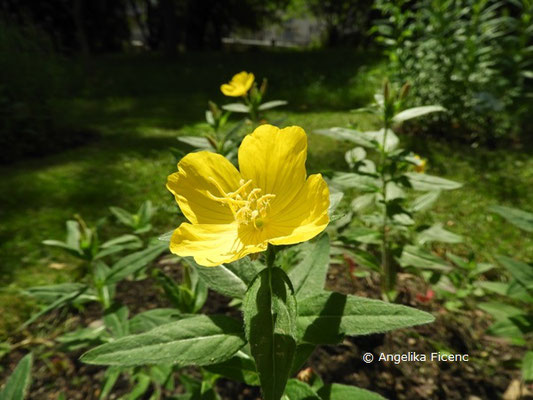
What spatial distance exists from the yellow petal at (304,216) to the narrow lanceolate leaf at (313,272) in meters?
0.23

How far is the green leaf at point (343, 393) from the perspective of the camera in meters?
1.04

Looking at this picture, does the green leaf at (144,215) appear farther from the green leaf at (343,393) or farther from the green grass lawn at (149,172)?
the green leaf at (343,393)

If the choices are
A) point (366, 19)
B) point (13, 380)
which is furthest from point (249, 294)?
point (366, 19)

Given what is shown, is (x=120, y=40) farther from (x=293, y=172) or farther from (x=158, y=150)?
(x=293, y=172)

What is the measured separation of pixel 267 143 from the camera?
3.11 feet

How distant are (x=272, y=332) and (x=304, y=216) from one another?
28cm

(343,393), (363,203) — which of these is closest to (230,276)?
(343,393)

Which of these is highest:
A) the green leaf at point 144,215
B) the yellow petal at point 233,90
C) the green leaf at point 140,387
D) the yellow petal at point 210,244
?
the yellow petal at point 233,90

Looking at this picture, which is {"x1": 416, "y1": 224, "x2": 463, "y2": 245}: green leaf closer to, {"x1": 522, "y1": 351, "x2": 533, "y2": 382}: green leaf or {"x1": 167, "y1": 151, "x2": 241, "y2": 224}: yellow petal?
{"x1": 522, "y1": 351, "x2": 533, "y2": 382}: green leaf

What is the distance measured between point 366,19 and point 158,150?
47.7 feet

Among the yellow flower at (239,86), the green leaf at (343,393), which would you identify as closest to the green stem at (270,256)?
the green leaf at (343,393)

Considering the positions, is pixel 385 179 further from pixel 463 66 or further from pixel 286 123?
pixel 286 123

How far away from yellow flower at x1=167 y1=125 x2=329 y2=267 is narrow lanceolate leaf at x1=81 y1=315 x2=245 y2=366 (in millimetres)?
229

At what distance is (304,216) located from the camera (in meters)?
0.90
